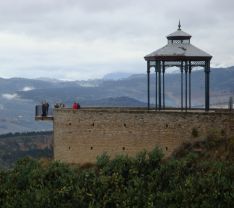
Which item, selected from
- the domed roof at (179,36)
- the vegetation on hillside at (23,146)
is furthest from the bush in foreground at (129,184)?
the vegetation on hillside at (23,146)

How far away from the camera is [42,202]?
27.4 m

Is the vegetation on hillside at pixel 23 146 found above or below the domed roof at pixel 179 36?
below

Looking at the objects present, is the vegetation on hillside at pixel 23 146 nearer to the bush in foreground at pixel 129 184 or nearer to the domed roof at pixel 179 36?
the domed roof at pixel 179 36

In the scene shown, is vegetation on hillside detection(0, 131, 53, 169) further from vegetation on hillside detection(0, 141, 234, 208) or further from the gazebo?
vegetation on hillside detection(0, 141, 234, 208)

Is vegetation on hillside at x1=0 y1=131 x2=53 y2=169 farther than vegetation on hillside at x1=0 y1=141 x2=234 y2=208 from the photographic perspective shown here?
Yes

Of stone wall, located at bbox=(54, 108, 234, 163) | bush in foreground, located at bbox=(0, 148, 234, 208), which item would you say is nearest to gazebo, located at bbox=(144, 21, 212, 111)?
stone wall, located at bbox=(54, 108, 234, 163)

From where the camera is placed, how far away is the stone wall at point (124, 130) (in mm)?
30844

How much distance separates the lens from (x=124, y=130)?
109 ft

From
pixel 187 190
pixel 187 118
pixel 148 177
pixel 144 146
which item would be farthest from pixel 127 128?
pixel 187 190

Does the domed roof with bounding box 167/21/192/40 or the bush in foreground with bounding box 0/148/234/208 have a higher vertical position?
the domed roof with bounding box 167/21/192/40

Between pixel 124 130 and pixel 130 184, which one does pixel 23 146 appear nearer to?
pixel 124 130

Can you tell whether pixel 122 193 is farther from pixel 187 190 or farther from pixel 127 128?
pixel 127 128

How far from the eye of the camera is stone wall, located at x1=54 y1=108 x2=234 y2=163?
30844 mm

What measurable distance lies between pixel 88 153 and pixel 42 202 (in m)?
7.64
